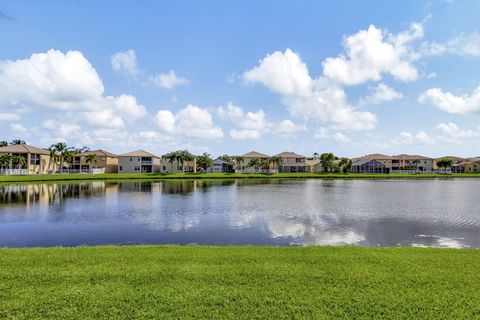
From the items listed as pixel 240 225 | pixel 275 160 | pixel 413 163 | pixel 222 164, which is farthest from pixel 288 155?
pixel 240 225

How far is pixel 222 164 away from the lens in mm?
111750

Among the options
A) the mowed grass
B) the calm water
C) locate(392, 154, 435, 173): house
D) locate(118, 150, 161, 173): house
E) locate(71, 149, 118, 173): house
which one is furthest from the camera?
locate(392, 154, 435, 173): house

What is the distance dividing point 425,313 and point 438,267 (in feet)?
10.9

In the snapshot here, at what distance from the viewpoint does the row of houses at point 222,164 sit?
97.7m

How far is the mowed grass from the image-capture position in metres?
Result: 6.55

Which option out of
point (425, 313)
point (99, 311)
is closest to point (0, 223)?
point (99, 311)

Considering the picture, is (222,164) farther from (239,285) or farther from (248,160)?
(239,285)

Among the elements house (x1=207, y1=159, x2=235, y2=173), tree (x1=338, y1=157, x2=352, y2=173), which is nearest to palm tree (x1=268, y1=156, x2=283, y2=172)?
house (x1=207, y1=159, x2=235, y2=173)

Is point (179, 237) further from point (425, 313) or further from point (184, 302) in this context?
point (425, 313)

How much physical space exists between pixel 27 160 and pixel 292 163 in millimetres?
87052

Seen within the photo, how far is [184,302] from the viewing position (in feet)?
22.7

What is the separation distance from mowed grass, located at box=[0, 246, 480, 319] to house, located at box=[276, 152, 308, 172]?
355ft

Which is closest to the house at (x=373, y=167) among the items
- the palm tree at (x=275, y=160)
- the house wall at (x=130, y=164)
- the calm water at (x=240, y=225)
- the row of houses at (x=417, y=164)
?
the row of houses at (x=417, y=164)

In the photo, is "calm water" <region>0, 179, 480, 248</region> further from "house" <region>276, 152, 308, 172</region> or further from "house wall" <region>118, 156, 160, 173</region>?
"house" <region>276, 152, 308, 172</region>
